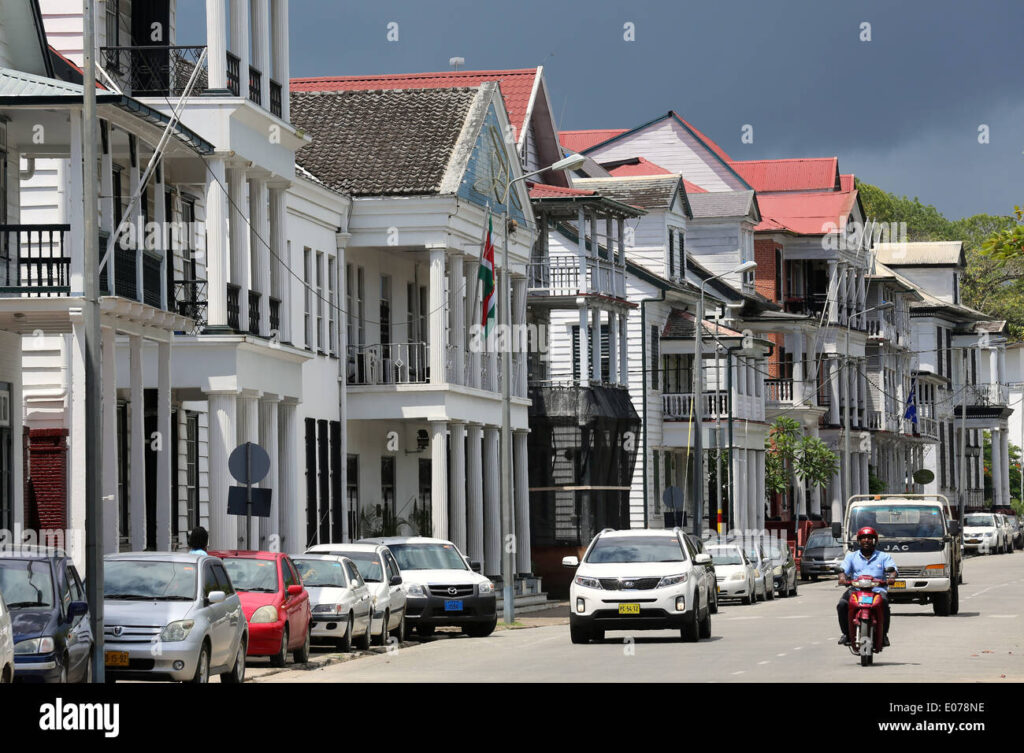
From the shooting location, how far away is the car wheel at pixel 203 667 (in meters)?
20.5

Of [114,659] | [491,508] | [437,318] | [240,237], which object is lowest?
[114,659]

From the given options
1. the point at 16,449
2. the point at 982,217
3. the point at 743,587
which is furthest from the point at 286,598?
the point at 982,217

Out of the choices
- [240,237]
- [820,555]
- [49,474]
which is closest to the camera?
[49,474]

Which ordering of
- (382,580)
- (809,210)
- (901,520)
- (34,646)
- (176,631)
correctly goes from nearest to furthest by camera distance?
(34,646) → (176,631) → (382,580) → (901,520) → (809,210)

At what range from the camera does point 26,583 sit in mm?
18422

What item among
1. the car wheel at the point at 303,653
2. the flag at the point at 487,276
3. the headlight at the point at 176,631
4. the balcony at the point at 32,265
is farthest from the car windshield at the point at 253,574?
the flag at the point at 487,276

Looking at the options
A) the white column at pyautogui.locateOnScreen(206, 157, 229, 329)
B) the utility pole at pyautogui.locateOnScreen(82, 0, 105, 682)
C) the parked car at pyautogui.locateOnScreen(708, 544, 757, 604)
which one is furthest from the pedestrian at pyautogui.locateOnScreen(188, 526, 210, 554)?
the parked car at pyautogui.locateOnScreen(708, 544, 757, 604)

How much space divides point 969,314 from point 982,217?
2479 cm

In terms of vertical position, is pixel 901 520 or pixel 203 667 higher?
pixel 901 520

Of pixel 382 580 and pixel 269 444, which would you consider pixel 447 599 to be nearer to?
pixel 382 580

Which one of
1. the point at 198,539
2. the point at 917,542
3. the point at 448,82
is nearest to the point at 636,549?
the point at 198,539

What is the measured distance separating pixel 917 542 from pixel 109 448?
53.8 feet

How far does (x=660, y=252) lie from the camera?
64500 millimetres
